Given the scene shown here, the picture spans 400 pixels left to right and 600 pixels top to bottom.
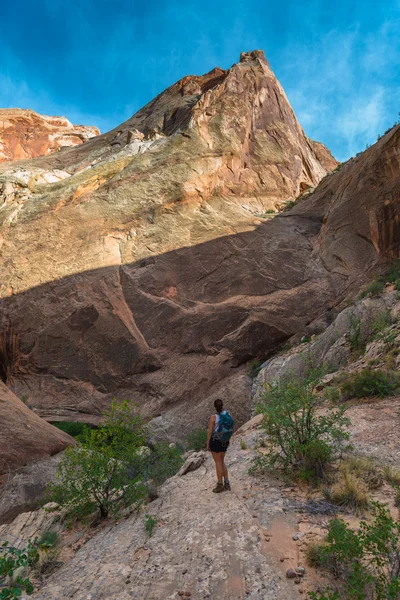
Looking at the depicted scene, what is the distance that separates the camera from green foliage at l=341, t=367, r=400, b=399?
8.00 meters

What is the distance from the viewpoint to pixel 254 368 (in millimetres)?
15961

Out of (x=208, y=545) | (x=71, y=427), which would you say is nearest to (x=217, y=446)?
(x=208, y=545)

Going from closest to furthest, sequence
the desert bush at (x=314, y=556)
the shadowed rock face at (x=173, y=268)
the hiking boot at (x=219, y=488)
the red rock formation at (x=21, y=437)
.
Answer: the desert bush at (x=314, y=556), the hiking boot at (x=219, y=488), the red rock formation at (x=21, y=437), the shadowed rock face at (x=173, y=268)

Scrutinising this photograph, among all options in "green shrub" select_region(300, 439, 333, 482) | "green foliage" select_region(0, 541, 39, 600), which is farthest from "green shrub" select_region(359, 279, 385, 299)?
"green foliage" select_region(0, 541, 39, 600)

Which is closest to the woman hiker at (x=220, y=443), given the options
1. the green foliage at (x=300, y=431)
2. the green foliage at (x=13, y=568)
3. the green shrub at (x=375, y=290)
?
the green foliage at (x=300, y=431)

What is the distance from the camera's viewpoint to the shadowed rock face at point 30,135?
5628 centimetres

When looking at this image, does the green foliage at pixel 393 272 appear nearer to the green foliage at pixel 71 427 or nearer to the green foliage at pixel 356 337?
the green foliage at pixel 356 337

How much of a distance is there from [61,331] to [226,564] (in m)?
17.2

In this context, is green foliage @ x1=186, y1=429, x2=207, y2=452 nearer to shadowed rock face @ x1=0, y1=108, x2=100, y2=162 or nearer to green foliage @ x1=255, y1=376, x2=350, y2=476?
green foliage @ x1=255, y1=376, x2=350, y2=476

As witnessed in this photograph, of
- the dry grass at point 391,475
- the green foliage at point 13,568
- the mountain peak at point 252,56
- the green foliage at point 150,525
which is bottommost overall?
the dry grass at point 391,475

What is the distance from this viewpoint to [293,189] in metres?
28.5

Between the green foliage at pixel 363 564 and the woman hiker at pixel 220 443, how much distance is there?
94.2 inches

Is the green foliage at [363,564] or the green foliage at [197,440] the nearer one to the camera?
the green foliage at [363,564]

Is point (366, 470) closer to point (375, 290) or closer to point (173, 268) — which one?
point (375, 290)
